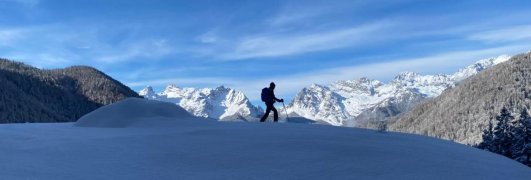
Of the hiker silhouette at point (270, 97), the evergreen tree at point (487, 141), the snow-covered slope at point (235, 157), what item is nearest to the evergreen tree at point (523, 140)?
the evergreen tree at point (487, 141)

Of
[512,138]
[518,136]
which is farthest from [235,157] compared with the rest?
[512,138]

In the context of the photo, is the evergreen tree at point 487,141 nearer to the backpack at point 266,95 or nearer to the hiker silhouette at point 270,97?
the hiker silhouette at point 270,97

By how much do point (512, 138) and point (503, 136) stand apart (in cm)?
121

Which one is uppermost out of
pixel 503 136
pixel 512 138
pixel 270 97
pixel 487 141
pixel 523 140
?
pixel 270 97

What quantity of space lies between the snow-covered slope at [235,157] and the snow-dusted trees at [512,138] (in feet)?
95.9

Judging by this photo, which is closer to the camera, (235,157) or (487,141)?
(235,157)

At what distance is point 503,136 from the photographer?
44.4m

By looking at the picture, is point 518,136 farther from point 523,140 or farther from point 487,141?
point 487,141

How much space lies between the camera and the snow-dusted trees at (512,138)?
127 feet

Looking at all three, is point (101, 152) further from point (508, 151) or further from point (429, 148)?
point (508, 151)

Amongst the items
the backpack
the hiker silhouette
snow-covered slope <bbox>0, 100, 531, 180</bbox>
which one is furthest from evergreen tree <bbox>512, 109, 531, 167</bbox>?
snow-covered slope <bbox>0, 100, 531, 180</bbox>

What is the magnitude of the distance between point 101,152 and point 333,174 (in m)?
4.79

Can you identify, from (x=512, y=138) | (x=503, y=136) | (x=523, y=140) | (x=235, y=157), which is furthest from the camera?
(x=503, y=136)

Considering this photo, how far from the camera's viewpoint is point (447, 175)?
923cm
